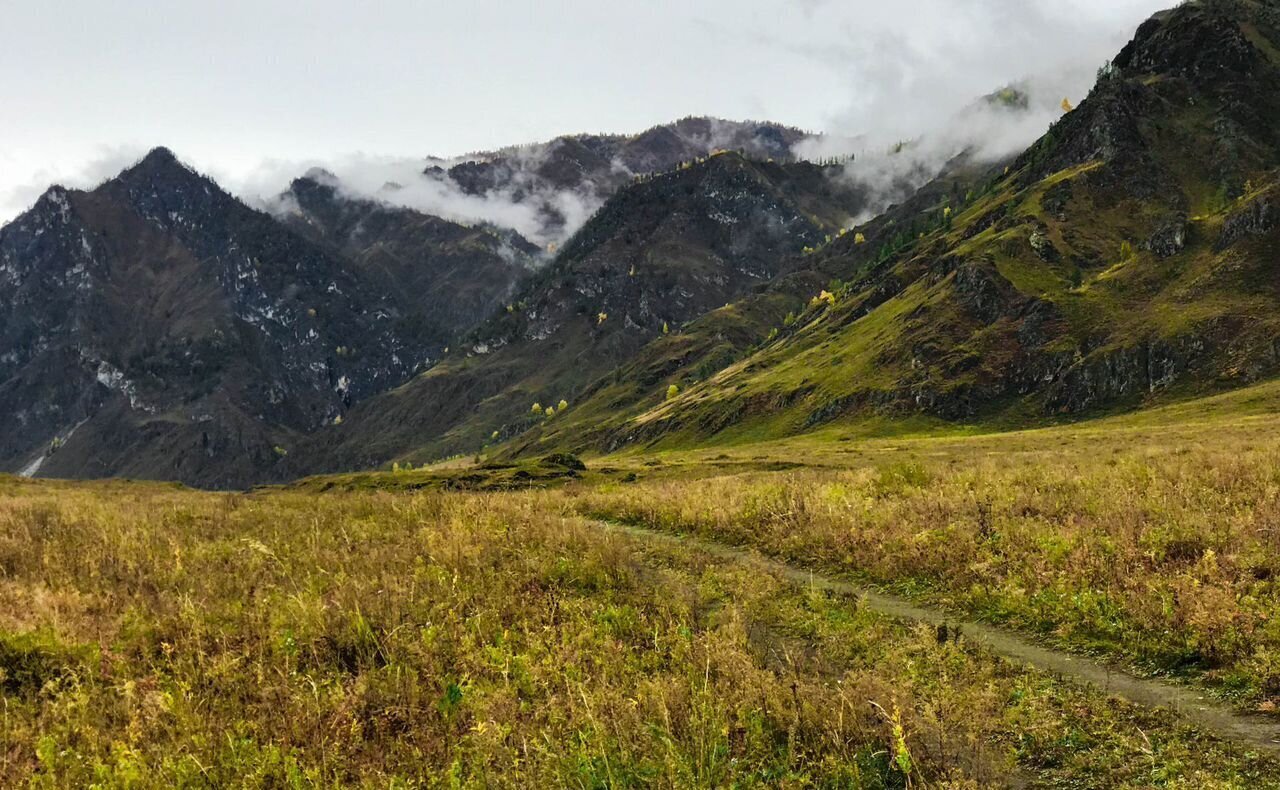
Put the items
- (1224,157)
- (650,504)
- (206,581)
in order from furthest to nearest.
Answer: (1224,157)
(650,504)
(206,581)

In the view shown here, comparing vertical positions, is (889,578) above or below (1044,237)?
below

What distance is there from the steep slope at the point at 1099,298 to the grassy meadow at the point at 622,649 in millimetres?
122910

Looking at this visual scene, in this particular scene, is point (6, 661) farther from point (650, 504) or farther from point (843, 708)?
point (650, 504)

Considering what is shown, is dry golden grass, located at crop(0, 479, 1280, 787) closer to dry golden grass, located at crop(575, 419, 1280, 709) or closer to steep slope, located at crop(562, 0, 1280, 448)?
dry golden grass, located at crop(575, 419, 1280, 709)

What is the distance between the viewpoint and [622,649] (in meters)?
9.66

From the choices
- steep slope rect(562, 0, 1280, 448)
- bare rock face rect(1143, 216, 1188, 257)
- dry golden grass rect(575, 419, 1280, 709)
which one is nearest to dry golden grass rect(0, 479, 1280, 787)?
dry golden grass rect(575, 419, 1280, 709)

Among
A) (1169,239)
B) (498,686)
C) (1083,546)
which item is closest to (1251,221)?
(1169,239)

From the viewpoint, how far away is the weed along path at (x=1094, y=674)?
23.9ft

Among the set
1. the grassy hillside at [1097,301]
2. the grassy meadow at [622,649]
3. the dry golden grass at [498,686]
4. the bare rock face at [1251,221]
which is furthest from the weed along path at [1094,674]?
the bare rock face at [1251,221]

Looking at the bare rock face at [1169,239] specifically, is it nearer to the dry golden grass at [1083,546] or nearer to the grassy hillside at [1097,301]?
the grassy hillside at [1097,301]

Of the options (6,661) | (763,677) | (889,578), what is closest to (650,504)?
(889,578)

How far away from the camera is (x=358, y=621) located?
9984mm

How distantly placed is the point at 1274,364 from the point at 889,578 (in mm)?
126508

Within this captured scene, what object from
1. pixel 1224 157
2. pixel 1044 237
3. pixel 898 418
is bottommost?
pixel 898 418
